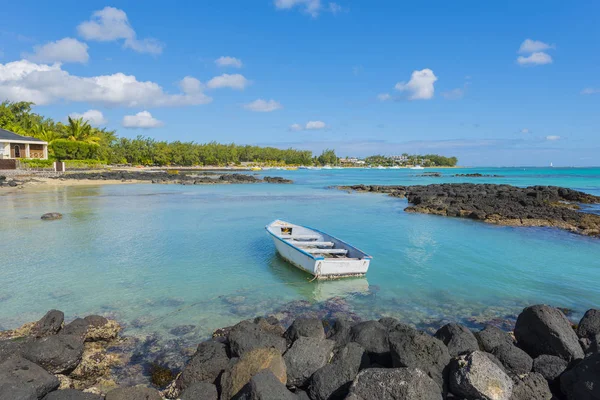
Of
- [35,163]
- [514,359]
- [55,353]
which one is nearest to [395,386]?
[514,359]

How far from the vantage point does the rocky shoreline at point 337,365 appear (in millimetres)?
4566

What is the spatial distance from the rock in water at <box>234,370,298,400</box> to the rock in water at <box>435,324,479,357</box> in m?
2.74

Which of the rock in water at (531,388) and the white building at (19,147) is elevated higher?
the white building at (19,147)

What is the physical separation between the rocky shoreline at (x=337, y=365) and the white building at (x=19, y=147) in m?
50.9

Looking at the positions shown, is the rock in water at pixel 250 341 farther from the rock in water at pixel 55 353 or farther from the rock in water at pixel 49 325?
the rock in water at pixel 49 325

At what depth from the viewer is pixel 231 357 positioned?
5953 millimetres

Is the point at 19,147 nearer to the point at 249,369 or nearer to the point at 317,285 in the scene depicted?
the point at 317,285

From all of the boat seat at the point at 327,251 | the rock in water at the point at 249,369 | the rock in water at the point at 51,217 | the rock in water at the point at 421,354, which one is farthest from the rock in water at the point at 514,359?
the rock in water at the point at 51,217

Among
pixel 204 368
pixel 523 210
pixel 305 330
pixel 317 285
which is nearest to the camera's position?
pixel 204 368

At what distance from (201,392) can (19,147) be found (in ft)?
191

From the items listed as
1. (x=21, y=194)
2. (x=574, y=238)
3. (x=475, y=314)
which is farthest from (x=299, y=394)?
(x=21, y=194)

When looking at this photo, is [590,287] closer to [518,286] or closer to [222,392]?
[518,286]

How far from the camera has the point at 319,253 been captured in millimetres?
12445

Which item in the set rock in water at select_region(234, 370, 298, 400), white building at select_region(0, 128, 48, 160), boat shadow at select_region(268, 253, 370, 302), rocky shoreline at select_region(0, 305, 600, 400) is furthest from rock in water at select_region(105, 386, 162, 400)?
white building at select_region(0, 128, 48, 160)
